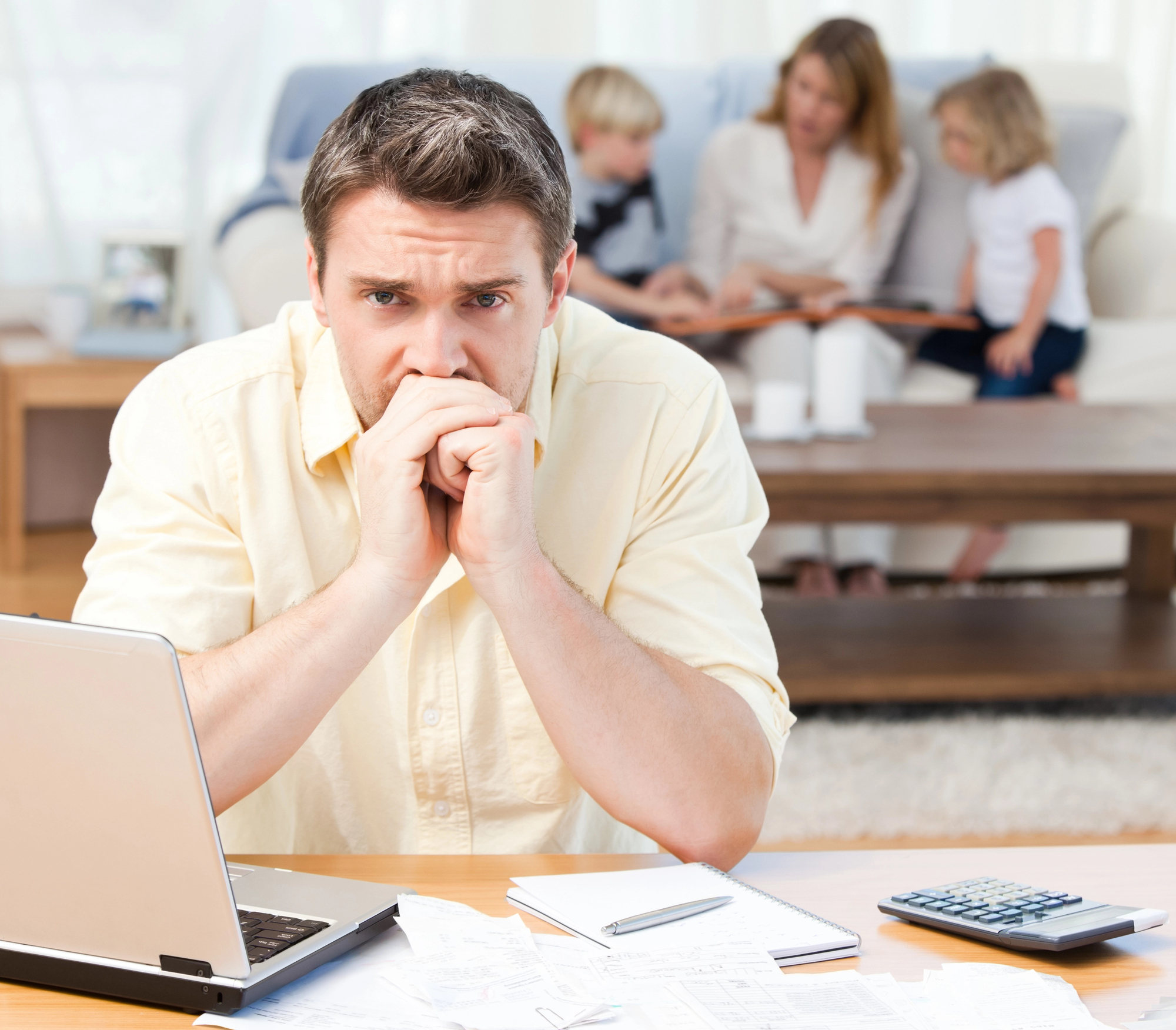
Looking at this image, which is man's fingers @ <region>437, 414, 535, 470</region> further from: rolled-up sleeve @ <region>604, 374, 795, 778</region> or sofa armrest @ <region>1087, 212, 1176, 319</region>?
sofa armrest @ <region>1087, 212, 1176, 319</region>

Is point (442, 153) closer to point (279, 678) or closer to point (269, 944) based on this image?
point (279, 678)

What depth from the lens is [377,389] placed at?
104cm

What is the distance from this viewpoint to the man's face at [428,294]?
987mm

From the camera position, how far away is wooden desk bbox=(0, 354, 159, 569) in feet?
9.87

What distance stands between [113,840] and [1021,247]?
3126 millimetres

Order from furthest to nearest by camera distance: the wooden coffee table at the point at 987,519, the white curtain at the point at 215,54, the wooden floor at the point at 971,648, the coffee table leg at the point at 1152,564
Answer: the white curtain at the point at 215,54 → the coffee table leg at the point at 1152,564 → the wooden floor at the point at 971,648 → the wooden coffee table at the point at 987,519

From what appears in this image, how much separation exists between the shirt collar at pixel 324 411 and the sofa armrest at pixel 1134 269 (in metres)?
2.82

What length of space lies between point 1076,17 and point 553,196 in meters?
3.70

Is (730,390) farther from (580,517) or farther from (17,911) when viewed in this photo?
(17,911)

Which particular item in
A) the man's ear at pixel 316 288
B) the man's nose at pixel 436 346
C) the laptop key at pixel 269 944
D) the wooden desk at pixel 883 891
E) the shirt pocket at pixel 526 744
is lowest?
the shirt pocket at pixel 526 744

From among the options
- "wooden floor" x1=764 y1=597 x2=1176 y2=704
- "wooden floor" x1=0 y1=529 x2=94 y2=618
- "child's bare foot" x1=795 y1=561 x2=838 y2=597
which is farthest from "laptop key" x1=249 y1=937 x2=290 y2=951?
"child's bare foot" x1=795 y1=561 x2=838 y2=597

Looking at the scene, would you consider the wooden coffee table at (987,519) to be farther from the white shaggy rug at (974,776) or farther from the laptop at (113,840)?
the laptop at (113,840)

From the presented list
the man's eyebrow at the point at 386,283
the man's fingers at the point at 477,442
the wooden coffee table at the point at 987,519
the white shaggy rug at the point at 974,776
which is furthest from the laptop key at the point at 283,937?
the wooden coffee table at the point at 987,519

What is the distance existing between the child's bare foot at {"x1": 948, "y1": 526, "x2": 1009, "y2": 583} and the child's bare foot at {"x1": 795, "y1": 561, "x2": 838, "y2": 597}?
35 cm
